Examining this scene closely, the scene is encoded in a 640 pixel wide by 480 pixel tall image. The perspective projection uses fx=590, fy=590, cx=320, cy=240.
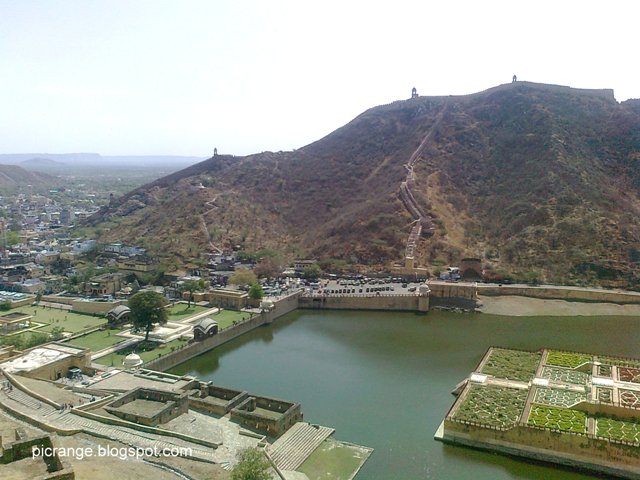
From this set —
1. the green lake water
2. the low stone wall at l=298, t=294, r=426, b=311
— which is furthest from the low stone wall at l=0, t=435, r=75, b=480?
the low stone wall at l=298, t=294, r=426, b=311

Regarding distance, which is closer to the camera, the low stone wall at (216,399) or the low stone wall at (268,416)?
the low stone wall at (268,416)

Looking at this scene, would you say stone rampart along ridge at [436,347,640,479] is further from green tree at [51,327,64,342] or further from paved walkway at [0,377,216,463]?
green tree at [51,327,64,342]

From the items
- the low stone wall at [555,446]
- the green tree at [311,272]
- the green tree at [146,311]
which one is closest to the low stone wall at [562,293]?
the green tree at [311,272]

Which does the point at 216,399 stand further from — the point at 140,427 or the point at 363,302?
the point at 363,302

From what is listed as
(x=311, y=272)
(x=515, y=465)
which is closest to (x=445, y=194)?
(x=311, y=272)

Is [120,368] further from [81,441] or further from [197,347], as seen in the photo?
[81,441]

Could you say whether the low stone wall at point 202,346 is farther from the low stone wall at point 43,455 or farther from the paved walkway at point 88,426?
the low stone wall at point 43,455

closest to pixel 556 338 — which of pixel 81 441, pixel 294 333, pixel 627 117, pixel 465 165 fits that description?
pixel 294 333
